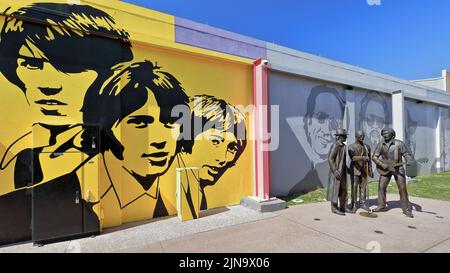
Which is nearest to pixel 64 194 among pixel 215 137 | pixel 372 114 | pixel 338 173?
pixel 215 137

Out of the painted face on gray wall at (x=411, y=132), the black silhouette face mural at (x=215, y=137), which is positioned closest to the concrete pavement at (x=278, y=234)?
the black silhouette face mural at (x=215, y=137)

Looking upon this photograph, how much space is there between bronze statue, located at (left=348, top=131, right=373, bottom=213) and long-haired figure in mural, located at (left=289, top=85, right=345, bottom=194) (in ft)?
7.14

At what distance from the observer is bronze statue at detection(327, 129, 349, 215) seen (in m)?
5.15

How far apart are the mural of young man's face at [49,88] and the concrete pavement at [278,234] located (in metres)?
2.25

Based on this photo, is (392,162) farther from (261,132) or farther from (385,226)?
(261,132)

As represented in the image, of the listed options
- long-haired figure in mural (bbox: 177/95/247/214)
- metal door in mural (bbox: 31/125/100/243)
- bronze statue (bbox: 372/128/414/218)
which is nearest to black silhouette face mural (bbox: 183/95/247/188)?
long-haired figure in mural (bbox: 177/95/247/214)

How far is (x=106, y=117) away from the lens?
4.56 meters

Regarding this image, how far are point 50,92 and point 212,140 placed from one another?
3475 mm

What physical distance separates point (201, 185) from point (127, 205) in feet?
5.69

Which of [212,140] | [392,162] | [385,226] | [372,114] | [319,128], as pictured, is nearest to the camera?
[385,226]

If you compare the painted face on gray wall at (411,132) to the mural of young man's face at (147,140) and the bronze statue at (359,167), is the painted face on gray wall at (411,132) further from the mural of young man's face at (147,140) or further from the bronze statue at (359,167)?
the mural of young man's face at (147,140)

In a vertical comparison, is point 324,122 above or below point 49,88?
below

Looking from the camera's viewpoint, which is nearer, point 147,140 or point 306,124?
point 147,140
